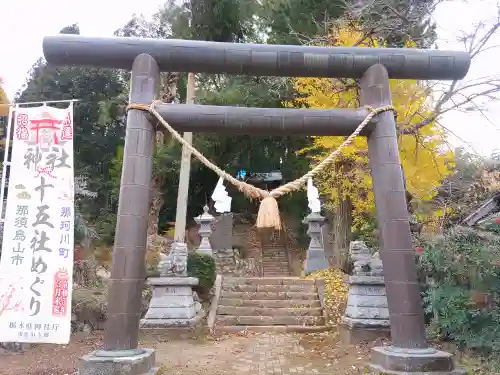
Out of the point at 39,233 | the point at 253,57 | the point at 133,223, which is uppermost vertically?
the point at 253,57

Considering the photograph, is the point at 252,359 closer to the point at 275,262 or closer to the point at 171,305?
the point at 171,305

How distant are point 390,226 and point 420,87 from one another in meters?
5.78

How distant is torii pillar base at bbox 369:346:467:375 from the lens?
421 centimetres

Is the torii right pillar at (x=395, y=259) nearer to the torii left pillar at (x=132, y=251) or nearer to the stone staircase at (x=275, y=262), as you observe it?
the torii left pillar at (x=132, y=251)

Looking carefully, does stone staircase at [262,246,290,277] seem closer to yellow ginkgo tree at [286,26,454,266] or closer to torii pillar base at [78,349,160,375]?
yellow ginkgo tree at [286,26,454,266]

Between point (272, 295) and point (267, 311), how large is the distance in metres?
0.92

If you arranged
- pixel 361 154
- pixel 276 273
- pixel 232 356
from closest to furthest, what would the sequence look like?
pixel 232 356, pixel 361 154, pixel 276 273

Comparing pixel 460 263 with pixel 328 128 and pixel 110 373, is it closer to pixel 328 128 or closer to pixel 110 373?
pixel 328 128

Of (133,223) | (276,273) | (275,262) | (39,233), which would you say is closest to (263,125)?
(133,223)

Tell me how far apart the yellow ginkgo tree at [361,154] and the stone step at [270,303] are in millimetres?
2724

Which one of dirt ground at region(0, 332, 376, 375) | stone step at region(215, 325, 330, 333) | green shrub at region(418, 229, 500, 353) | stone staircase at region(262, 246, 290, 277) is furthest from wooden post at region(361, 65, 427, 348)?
stone staircase at region(262, 246, 290, 277)

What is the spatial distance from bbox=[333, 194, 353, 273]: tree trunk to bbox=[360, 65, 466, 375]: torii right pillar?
25.5 feet

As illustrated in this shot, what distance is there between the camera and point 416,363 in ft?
13.8

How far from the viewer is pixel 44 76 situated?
808 inches
